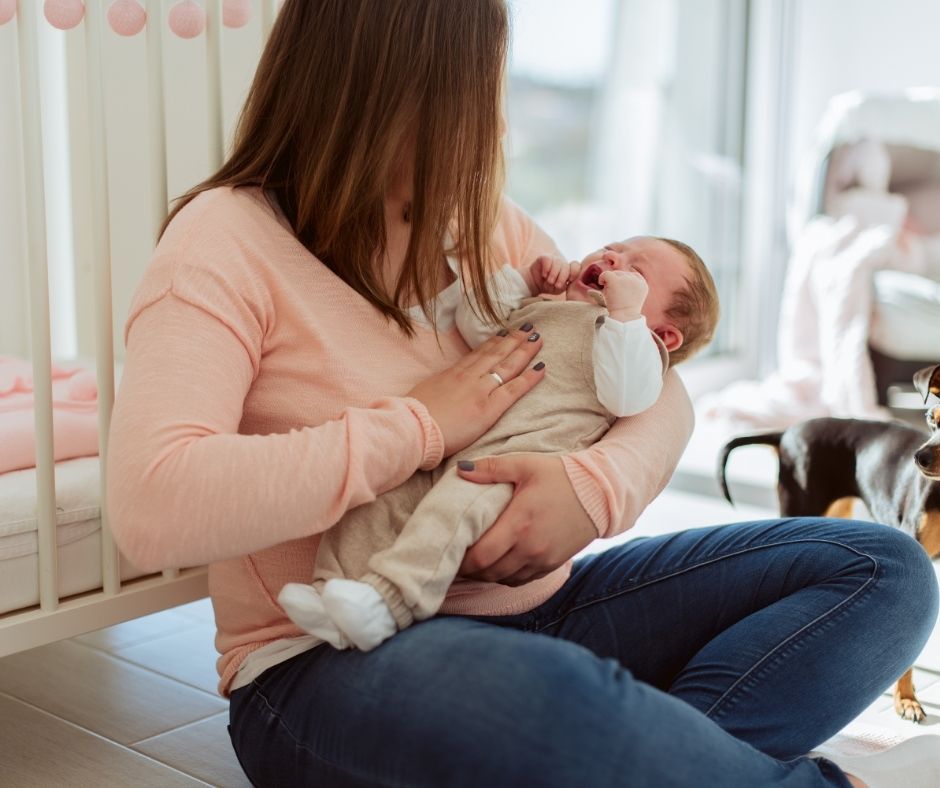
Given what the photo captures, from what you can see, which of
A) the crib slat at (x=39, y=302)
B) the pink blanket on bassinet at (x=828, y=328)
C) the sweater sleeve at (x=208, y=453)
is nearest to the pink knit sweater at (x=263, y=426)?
the sweater sleeve at (x=208, y=453)

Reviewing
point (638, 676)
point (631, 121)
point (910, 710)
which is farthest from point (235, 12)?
point (631, 121)

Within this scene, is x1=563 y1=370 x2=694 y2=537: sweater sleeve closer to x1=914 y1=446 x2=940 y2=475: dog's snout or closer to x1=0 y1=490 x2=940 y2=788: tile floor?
x1=914 y1=446 x2=940 y2=475: dog's snout

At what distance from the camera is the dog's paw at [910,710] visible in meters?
1.39

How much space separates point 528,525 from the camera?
3.22 ft

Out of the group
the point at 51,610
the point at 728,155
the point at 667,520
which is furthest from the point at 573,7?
the point at 51,610

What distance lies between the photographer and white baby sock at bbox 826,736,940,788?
104cm

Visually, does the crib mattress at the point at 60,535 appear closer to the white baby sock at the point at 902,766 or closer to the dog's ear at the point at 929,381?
the white baby sock at the point at 902,766

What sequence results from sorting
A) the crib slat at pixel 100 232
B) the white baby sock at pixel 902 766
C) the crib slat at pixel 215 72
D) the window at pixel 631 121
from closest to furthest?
1. the white baby sock at pixel 902 766
2. the crib slat at pixel 100 232
3. the crib slat at pixel 215 72
4. the window at pixel 631 121

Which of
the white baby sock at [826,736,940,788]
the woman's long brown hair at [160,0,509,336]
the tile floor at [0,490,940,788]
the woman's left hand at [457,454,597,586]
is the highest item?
the woman's long brown hair at [160,0,509,336]

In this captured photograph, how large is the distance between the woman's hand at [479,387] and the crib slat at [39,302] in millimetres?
402

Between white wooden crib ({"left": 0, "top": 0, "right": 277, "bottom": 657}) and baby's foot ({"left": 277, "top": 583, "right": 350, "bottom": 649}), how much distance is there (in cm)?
39

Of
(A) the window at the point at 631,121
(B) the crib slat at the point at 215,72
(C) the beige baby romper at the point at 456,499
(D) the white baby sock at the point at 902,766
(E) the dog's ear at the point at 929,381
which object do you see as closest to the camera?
(C) the beige baby romper at the point at 456,499

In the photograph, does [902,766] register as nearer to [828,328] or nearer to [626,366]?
[626,366]

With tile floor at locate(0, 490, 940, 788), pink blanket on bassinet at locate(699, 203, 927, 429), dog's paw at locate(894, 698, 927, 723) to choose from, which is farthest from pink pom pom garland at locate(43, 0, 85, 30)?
pink blanket on bassinet at locate(699, 203, 927, 429)
